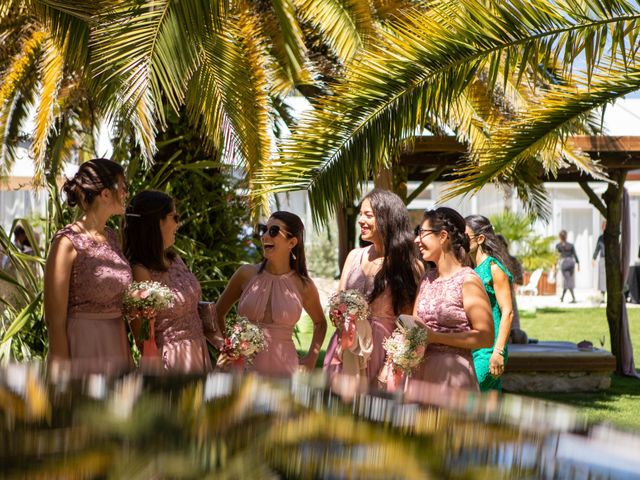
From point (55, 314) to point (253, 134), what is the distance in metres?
3.61

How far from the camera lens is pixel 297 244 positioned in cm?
569

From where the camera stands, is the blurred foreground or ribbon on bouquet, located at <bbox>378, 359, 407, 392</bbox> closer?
the blurred foreground

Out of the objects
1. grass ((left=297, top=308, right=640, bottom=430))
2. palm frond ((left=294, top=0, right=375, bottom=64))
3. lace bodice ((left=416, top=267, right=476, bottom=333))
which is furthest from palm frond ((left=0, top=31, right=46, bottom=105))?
lace bodice ((left=416, top=267, right=476, bottom=333))

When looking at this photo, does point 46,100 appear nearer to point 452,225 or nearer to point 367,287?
point 367,287

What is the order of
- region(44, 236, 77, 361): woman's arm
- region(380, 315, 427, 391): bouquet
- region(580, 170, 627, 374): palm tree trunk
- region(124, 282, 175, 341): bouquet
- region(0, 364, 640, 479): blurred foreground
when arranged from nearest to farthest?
region(0, 364, 640, 479): blurred foreground → region(44, 236, 77, 361): woman's arm → region(124, 282, 175, 341): bouquet → region(380, 315, 427, 391): bouquet → region(580, 170, 627, 374): palm tree trunk

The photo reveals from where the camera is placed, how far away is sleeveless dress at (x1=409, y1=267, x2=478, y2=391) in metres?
5.29

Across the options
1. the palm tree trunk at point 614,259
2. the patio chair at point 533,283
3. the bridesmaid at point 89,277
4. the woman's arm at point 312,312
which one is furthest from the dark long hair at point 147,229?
the patio chair at point 533,283

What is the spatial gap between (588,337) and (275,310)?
12.4m

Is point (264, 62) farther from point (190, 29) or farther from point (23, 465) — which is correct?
point (23, 465)

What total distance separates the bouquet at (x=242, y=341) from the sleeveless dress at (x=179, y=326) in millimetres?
141

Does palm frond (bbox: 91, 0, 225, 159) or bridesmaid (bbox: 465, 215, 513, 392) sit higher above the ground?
palm frond (bbox: 91, 0, 225, 159)

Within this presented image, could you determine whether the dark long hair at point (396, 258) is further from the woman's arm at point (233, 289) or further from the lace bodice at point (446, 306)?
the woman's arm at point (233, 289)

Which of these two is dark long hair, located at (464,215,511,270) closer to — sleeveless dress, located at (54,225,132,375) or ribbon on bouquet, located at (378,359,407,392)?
ribbon on bouquet, located at (378,359,407,392)

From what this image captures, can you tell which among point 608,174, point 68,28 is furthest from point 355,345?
point 608,174
